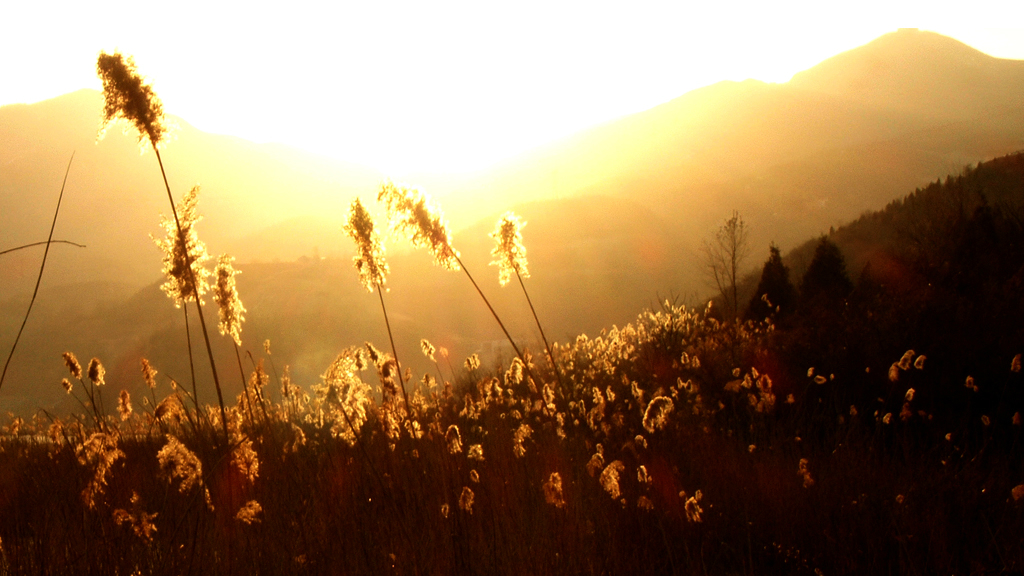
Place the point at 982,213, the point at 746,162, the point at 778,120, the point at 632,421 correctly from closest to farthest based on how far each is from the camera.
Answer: the point at 632,421 < the point at 982,213 < the point at 746,162 < the point at 778,120

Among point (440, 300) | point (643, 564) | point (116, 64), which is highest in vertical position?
point (116, 64)

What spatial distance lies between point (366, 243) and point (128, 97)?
1772 mm

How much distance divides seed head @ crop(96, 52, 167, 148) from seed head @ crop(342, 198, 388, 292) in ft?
4.46

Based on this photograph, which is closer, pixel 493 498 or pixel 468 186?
pixel 493 498

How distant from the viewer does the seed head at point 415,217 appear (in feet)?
15.2

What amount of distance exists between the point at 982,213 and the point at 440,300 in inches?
2266

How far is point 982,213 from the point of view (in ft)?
29.8

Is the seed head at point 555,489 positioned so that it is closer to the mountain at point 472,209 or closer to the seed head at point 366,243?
the seed head at point 366,243

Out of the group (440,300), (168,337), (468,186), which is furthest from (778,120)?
(168,337)

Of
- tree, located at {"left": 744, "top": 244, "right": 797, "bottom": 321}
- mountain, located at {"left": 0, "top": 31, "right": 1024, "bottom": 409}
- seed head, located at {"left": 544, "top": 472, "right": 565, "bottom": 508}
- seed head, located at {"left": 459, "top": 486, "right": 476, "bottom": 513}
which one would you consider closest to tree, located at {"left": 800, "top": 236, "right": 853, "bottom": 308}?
tree, located at {"left": 744, "top": 244, "right": 797, "bottom": 321}

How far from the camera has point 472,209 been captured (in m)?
138

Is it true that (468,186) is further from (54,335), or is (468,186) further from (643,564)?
(643,564)

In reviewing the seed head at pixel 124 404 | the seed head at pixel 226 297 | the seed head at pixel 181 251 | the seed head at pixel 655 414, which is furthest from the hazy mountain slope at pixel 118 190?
the seed head at pixel 655 414

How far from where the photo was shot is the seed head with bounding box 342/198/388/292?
14.8 feet
